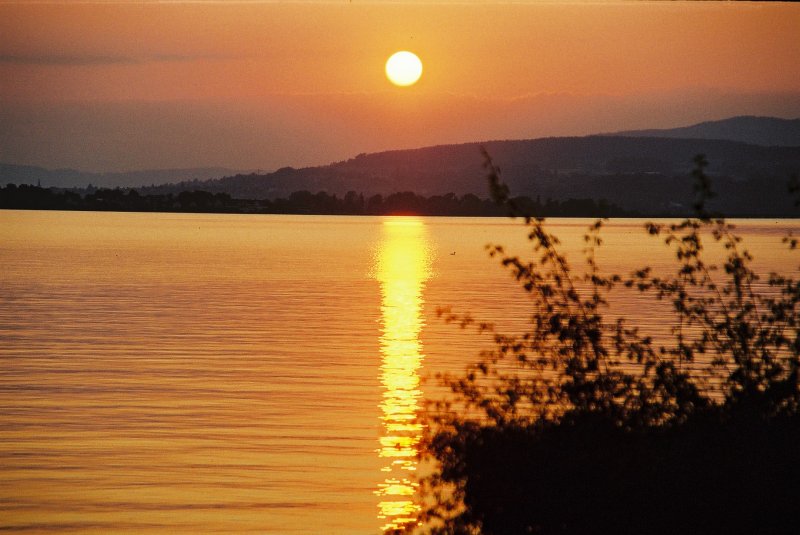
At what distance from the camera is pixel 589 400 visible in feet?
42.1

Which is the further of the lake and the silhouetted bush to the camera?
the lake

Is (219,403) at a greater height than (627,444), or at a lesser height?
lesser

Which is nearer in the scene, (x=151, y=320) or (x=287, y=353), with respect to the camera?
(x=287, y=353)

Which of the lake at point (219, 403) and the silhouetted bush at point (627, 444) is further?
the lake at point (219, 403)

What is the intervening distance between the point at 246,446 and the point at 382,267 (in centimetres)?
6734

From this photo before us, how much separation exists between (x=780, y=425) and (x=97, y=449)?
35.4 feet

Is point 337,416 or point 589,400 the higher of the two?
point 589,400

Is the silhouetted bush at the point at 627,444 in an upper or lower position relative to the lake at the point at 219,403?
upper

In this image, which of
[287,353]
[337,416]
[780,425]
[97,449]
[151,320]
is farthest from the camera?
[151,320]

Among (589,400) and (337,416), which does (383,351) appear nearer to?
(337,416)

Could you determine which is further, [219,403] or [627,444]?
[219,403]

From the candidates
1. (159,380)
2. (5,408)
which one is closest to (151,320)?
(159,380)

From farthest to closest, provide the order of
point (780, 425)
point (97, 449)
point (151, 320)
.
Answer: point (151, 320)
point (97, 449)
point (780, 425)

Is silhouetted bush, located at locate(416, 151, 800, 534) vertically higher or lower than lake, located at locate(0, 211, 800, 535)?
higher
